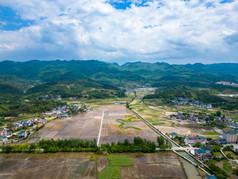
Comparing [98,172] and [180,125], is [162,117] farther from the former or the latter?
[98,172]

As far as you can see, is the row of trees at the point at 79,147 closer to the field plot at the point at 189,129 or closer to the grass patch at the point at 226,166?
the grass patch at the point at 226,166

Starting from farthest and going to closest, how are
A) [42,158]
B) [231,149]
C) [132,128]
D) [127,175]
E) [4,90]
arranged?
[4,90] → [132,128] → [231,149] → [42,158] → [127,175]

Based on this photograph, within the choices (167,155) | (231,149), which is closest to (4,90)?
(167,155)

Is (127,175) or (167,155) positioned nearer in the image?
(127,175)

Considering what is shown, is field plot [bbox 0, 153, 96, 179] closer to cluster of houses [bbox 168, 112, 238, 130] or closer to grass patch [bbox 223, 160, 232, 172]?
grass patch [bbox 223, 160, 232, 172]

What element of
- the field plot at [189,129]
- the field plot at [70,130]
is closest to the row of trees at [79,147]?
the field plot at [70,130]

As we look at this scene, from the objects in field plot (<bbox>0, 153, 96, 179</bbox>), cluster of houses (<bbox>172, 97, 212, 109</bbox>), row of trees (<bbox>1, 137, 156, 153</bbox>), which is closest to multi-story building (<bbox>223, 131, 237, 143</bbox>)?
row of trees (<bbox>1, 137, 156, 153</bbox>)
